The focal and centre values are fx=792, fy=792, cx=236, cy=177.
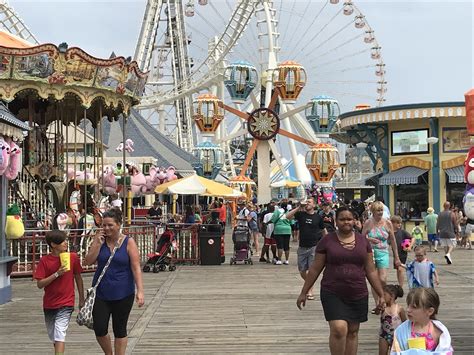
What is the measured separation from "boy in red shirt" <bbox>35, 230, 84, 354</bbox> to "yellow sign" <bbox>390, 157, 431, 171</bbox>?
1973cm

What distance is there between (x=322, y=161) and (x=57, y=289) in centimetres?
3248

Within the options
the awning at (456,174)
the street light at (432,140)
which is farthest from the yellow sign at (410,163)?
the street light at (432,140)

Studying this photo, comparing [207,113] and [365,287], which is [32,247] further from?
[207,113]

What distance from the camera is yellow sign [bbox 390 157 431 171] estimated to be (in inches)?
976

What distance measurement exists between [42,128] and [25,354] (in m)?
13.3

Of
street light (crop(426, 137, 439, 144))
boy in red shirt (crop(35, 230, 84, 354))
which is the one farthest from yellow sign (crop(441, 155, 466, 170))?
boy in red shirt (crop(35, 230, 84, 354))

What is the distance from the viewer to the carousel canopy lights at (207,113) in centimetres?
3791

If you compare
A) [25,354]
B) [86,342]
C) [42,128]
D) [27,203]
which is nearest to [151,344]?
[86,342]

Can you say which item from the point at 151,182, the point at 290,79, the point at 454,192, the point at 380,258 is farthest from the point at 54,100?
the point at 290,79

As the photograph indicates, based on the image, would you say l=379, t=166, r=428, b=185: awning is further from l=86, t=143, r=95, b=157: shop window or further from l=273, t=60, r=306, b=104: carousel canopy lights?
l=86, t=143, r=95, b=157: shop window

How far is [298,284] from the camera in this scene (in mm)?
13078

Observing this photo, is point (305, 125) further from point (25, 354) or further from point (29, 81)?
point (25, 354)

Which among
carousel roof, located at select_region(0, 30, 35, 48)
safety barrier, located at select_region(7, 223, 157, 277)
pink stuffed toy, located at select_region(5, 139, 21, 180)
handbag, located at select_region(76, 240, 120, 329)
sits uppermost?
carousel roof, located at select_region(0, 30, 35, 48)

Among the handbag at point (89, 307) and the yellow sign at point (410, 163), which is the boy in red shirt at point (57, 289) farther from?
the yellow sign at point (410, 163)
